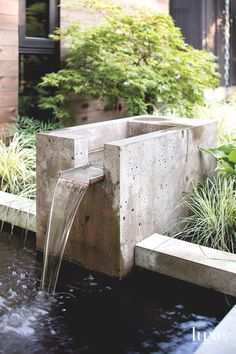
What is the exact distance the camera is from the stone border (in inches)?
171

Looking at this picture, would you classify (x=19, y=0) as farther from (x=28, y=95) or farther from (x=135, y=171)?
(x=135, y=171)

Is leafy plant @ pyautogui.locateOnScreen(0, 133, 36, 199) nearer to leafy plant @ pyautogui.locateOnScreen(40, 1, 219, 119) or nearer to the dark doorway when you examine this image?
leafy plant @ pyautogui.locateOnScreen(40, 1, 219, 119)

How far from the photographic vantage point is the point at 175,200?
13.7 ft

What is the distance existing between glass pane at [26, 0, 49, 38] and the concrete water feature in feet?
8.87

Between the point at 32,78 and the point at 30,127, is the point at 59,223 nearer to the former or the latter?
the point at 30,127

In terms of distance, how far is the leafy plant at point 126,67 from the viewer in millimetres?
6340

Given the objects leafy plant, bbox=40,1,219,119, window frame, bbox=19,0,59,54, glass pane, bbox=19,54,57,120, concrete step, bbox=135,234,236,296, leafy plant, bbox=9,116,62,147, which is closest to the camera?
concrete step, bbox=135,234,236,296

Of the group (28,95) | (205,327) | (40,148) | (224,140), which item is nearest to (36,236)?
(40,148)

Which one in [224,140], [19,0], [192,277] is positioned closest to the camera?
[192,277]

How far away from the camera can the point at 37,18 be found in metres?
6.46

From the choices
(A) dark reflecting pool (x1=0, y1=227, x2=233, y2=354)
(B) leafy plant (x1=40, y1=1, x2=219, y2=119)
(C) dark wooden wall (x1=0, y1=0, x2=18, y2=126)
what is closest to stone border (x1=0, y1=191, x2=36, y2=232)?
(A) dark reflecting pool (x1=0, y1=227, x2=233, y2=354)

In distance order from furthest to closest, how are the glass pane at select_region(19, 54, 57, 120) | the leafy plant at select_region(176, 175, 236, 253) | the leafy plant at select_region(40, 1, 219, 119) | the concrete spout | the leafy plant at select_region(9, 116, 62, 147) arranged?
the glass pane at select_region(19, 54, 57, 120)
the leafy plant at select_region(40, 1, 219, 119)
the leafy plant at select_region(9, 116, 62, 147)
the leafy plant at select_region(176, 175, 236, 253)
the concrete spout

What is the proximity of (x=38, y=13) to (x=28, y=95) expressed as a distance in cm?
103

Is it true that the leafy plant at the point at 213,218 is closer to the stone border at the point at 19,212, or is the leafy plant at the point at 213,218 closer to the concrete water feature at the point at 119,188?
the concrete water feature at the point at 119,188
